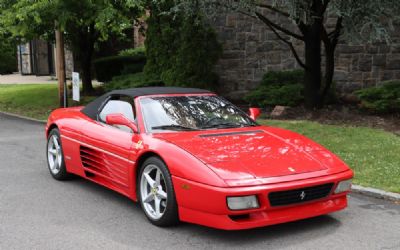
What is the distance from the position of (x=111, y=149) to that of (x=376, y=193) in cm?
313

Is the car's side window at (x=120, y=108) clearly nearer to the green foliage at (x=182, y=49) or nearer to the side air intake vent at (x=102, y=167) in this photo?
the side air intake vent at (x=102, y=167)

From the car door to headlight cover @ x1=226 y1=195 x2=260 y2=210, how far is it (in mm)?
1380

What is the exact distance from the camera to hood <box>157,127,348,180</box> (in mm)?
4504

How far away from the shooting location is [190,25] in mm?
14352

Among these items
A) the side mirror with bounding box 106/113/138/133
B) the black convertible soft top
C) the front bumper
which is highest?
the black convertible soft top

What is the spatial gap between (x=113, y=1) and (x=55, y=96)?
591 cm

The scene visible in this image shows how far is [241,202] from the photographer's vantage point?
4250 millimetres

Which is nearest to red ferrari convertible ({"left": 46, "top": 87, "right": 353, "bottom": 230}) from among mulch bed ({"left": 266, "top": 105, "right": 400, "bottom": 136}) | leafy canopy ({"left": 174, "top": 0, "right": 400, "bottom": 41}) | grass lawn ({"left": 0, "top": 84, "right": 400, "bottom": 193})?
grass lawn ({"left": 0, "top": 84, "right": 400, "bottom": 193})

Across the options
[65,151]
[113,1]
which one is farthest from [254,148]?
[113,1]

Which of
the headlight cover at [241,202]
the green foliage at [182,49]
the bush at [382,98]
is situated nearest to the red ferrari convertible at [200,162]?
the headlight cover at [241,202]

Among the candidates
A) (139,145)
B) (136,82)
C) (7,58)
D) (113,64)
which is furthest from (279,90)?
(7,58)

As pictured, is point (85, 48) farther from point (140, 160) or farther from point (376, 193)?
point (376, 193)

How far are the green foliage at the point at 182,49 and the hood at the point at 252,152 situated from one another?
346 inches

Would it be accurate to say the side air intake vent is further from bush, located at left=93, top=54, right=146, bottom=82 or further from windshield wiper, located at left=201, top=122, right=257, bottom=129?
bush, located at left=93, top=54, right=146, bottom=82
